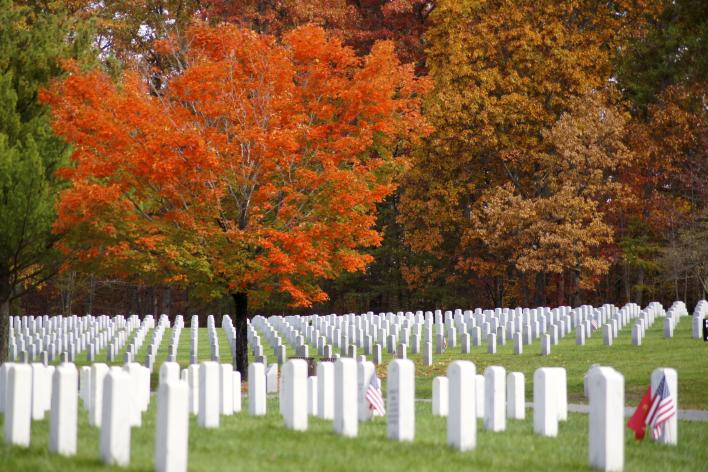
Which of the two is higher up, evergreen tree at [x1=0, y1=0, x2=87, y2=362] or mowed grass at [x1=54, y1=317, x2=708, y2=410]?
evergreen tree at [x1=0, y1=0, x2=87, y2=362]

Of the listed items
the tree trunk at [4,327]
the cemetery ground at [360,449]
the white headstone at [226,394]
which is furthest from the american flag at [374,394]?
the tree trunk at [4,327]

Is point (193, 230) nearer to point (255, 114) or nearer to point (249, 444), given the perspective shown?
point (255, 114)

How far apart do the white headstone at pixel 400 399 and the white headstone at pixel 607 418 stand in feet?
4.75

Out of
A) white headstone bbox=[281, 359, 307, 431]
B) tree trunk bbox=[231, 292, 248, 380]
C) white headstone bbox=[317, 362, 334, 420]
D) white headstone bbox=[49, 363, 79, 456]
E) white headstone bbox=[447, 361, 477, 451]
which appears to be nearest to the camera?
white headstone bbox=[49, 363, 79, 456]

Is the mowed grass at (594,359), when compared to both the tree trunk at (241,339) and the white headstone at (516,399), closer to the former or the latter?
the tree trunk at (241,339)

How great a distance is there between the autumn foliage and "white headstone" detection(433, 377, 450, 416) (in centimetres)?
788

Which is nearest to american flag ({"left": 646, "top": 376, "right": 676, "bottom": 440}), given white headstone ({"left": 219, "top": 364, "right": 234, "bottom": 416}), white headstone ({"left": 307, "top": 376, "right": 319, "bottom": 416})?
white headstone ({"left": 307, "top": 376, "right": 319, "bottom": 416})

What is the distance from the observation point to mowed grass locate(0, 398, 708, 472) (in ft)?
24.3

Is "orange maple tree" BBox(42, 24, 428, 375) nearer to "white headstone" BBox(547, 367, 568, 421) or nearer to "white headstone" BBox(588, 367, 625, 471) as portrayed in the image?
"white headstone" BBox(547, 367, 568, 421)

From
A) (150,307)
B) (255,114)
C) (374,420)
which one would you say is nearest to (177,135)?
(255,114)

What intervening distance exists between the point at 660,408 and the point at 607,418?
176 cm

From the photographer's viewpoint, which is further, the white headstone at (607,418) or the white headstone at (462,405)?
the white headstone at (462,405)

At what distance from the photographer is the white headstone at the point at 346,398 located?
8.70 metres

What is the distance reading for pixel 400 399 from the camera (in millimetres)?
8359
